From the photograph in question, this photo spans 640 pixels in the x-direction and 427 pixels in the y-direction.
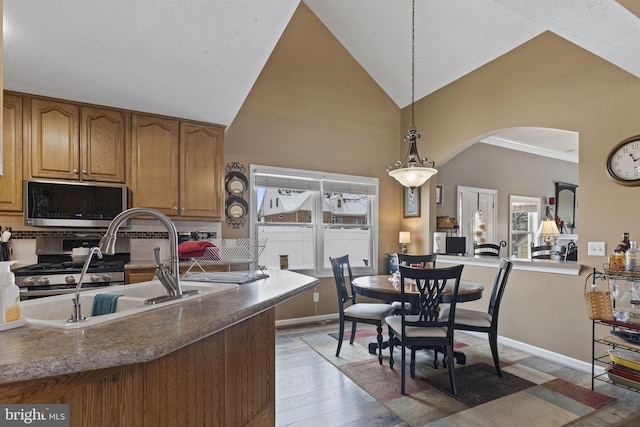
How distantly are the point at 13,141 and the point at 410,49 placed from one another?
4.66m

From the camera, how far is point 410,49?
184 inches

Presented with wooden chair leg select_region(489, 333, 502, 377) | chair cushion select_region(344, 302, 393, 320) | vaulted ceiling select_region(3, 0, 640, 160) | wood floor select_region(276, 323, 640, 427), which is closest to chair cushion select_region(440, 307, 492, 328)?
wooden chair leg select_region(489, 333, 502, 377)

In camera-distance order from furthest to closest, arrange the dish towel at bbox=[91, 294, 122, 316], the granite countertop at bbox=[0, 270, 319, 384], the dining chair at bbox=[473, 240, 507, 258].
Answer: the dining chair at bbox=[473, 240, 507, 258]
the dish towel at bbox=[91, 294, 122, 316]
the granite countertop at bbox=[0, 270, 319, 384]

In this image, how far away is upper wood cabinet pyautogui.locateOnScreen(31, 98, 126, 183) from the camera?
3.11 metres

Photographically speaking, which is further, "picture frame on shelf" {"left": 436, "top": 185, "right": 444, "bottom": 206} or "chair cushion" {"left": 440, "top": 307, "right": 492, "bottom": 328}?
"picture frame on shelf" {"left": 436, "top": 185, "right": 444, "bottom": 206}

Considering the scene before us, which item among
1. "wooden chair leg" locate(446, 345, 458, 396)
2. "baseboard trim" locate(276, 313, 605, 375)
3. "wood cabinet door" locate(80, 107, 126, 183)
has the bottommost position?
"baseboard trim" locate(276, 313, 605, 375)

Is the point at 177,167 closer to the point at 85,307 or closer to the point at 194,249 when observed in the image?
A: the point at 194,249

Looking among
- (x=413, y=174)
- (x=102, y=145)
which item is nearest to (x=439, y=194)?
(x=413, y=174)

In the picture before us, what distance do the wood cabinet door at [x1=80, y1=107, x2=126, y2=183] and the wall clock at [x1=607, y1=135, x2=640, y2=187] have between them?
15.2 feet

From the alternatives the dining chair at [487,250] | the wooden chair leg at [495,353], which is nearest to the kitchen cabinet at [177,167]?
the wooden chair leg at [495,353]

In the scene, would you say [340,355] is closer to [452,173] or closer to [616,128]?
[616,128]

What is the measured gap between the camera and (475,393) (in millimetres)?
2641

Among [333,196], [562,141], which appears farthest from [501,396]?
[562,141]

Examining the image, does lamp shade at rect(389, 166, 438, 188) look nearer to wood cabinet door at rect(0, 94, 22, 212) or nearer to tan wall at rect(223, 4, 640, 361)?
tan wall at rect(223, 4, 640, 361)
